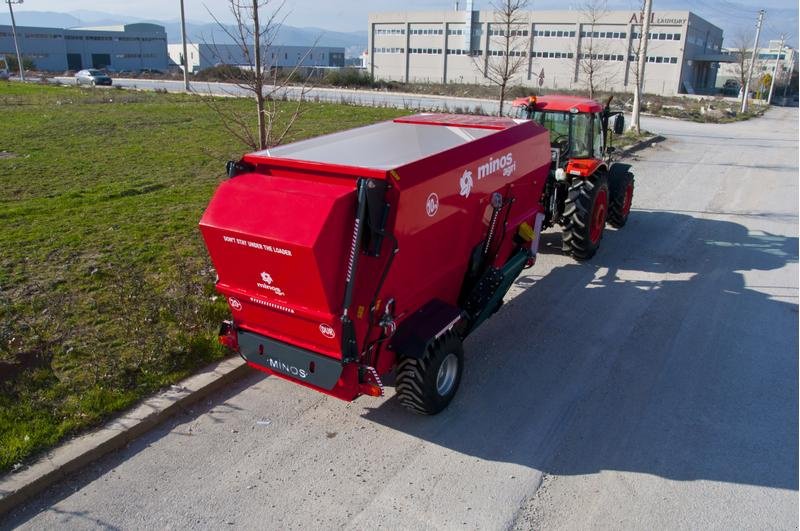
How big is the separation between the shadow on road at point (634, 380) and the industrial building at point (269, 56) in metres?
4.27

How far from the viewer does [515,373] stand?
591 centimetres

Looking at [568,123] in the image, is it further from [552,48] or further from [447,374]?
[552,48]

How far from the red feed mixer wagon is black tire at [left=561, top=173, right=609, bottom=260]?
10.1 ft

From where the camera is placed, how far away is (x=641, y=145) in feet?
67.3

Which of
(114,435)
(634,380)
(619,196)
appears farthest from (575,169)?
(114,435)

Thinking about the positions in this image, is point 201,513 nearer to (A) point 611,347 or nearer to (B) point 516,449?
(B) point 516,449

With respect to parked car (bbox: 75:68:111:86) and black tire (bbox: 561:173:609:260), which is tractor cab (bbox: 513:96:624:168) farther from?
parked car (bbox: 75:68:111:86)

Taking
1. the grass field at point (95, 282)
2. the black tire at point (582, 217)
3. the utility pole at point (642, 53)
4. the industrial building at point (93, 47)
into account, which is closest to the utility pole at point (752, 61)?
the utility pole at point (642, 53)

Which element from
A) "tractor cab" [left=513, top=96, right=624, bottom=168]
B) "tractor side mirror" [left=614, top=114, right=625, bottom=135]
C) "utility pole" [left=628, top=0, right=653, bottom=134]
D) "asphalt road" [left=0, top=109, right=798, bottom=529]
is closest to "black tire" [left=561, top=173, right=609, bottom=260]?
"tractor cab" [left=513, top=96, right=624, bottom=168]

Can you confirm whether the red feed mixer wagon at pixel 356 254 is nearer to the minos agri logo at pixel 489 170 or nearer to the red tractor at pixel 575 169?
the minos agri logo at pixel 489 170

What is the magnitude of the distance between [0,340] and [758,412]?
22.6 feet

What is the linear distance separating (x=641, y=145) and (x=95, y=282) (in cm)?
1832

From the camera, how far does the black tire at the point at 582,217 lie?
→ 864cm

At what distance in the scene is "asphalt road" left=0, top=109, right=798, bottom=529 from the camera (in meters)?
4.13
